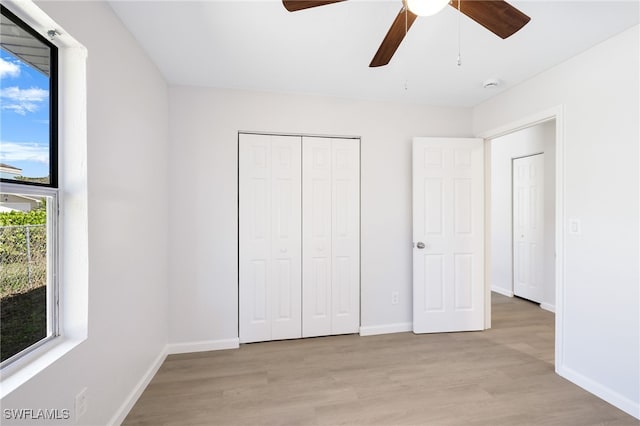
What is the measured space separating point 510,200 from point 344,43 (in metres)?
3.87

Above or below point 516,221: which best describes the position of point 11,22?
above

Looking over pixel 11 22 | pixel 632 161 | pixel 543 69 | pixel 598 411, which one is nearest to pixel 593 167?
pixel 632 161

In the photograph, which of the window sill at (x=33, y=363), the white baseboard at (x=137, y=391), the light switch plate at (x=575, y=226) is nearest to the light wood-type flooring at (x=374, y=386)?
the white baseboard at (x=137, y=391)

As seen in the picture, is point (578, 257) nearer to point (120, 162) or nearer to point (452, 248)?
point (452, 248)

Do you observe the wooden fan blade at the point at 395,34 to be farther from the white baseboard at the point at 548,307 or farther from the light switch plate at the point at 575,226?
the white baseboard at the point at 548,307

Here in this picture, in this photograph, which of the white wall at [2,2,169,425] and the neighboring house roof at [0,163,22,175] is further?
the white wall at [2,2,169,425]

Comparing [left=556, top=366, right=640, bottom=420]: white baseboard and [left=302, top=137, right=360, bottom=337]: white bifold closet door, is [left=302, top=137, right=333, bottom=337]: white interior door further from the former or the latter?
[left=556, top=366, right=640, bottom=420]: white baseboard

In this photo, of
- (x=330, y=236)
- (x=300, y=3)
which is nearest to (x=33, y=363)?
(x=300, y=3)

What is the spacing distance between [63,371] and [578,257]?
3233 millimetres

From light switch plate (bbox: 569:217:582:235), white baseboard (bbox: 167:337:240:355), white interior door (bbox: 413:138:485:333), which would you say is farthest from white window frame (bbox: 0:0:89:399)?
light switch plate (bbox: 569:217:582:235)

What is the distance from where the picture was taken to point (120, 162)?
1.84 meters

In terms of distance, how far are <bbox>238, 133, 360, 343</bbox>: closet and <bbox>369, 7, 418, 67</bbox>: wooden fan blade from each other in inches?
56.0

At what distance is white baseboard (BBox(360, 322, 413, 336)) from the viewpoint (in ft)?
10.4

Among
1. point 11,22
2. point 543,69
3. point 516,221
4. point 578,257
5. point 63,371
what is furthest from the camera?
point 516,221
